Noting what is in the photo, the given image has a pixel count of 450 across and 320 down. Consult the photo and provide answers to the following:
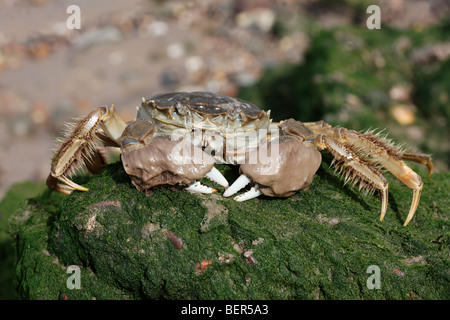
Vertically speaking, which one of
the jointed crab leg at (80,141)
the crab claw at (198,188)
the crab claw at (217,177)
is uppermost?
the jointed crab leg at (80,141)

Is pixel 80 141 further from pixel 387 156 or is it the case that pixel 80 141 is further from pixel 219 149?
pixel 387 156

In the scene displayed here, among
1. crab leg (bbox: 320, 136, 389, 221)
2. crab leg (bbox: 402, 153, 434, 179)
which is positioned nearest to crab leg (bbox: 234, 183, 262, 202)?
crab leg (bbox: 320, 136, 389, 221)

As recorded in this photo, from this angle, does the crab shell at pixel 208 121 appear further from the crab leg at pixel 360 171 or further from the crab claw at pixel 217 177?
the crab leg at pixel 360 171

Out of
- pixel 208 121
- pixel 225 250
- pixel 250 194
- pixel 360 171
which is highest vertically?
pixel 208 121

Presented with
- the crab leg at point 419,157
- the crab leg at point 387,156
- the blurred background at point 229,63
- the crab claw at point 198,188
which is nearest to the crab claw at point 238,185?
the crab claw at point 198,188

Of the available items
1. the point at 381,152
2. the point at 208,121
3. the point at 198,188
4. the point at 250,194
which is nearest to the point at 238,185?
the point at 250,194
